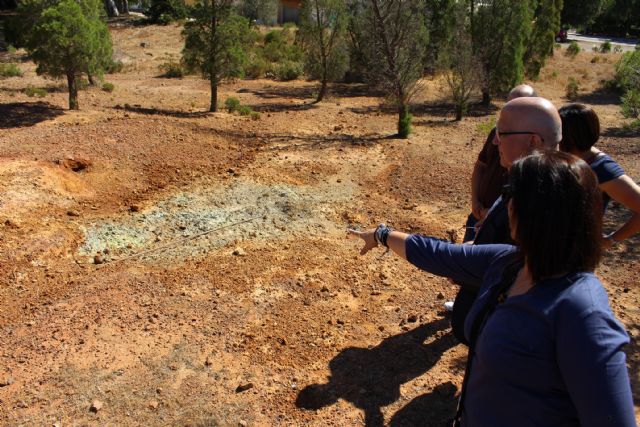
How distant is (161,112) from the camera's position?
1184 cm

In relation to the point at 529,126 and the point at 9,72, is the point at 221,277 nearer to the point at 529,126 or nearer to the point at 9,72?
the point at 529,126

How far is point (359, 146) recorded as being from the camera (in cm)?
986

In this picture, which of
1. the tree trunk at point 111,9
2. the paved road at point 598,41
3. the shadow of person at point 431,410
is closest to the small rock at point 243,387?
the shadow of person at point 431,410

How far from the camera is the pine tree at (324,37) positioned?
574 inches

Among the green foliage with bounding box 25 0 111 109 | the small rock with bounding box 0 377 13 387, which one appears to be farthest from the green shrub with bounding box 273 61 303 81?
the small rock with bounding box 0 377 13 387

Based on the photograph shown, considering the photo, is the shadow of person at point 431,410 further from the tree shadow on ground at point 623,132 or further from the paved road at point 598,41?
the paved road at point 598,41

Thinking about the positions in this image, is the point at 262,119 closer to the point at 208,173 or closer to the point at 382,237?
the point at 208,173

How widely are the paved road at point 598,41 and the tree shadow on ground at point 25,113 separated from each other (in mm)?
29038

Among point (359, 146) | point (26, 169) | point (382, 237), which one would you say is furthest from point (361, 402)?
point (359, 146)

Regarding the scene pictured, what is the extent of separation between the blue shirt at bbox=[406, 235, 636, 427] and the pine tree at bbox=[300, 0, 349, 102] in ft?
46.1

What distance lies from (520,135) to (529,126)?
0.05m

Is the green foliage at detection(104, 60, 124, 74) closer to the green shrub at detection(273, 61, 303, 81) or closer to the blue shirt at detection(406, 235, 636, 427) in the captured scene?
the green shrub at detection(273, 61, 303, 81)

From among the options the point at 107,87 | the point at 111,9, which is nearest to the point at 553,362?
the point at 107,87

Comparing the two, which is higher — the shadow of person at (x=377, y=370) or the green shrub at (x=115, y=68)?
the green shrub at (x=115, y=68)
